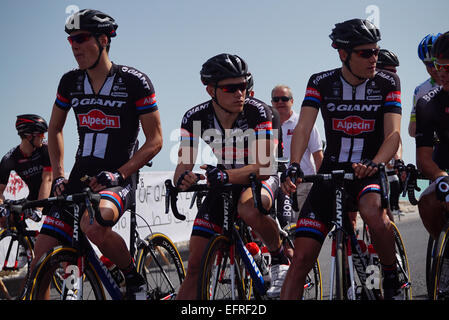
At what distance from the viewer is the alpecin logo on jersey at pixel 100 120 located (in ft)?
17.8

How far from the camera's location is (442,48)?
16.8 ft

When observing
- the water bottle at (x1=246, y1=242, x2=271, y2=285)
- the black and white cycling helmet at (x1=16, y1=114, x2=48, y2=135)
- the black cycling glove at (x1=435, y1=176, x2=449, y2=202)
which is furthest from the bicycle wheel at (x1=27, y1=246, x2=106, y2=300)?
the black and white cycling helmet at (x1=16, y1=114, x2=48, y2=135)

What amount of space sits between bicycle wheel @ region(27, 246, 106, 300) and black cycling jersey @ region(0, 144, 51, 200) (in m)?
4.15

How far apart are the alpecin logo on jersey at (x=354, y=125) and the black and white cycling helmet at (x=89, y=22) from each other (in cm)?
223

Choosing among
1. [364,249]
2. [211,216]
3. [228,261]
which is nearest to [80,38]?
[211,216]

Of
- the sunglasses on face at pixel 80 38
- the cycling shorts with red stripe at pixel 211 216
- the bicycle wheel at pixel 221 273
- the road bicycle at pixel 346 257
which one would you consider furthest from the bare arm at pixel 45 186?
the road bicycle at pixel 346 257

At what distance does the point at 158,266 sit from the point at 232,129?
1.50 m

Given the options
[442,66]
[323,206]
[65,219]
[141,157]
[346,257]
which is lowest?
[346,257]

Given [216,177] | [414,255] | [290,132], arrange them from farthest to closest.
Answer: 1. [414,255]
2. [290,132]
3. [216,177]

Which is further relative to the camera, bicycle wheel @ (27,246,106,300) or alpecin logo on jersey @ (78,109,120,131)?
alpecin logo on jersey @ (78,109,120,131)

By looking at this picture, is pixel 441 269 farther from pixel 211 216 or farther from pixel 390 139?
pixel 211 216

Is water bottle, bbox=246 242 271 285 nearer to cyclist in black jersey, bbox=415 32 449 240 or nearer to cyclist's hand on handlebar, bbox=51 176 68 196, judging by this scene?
cyclist in black jersey, bbox=415 32 449 240

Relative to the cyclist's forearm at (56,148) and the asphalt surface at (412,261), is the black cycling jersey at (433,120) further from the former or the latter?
the cyclist's forearm at (56,148)

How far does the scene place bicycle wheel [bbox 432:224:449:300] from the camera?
4621 mm
